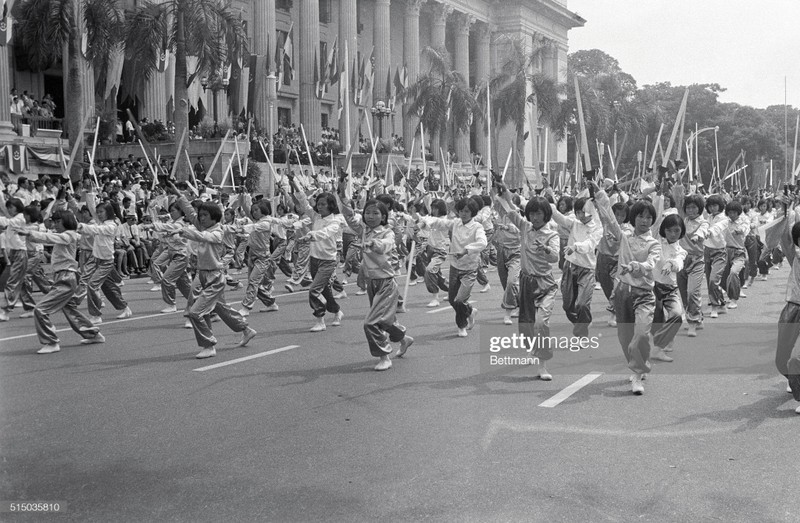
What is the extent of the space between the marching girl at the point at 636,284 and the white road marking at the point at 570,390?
1.52 feet

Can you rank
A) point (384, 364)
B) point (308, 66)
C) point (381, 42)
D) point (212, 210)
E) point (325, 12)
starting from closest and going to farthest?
point (384, 364) < point (212, 210) < point (308, 66) < point (381, 42) < point (325, 12)

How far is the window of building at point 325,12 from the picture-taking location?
47406 millimetres

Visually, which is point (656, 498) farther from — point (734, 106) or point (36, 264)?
point (734, 106)

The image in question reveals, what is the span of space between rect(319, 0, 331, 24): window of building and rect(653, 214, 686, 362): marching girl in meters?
41.7

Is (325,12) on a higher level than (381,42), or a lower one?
higher

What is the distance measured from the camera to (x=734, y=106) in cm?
7775

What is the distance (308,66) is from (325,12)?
1027 cm

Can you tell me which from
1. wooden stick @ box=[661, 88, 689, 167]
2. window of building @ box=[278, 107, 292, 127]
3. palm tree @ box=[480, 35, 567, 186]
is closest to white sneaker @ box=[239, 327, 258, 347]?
wooden stick @ box=[661, 88, 689, 167]

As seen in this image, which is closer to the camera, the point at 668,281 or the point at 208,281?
the point at 668,281

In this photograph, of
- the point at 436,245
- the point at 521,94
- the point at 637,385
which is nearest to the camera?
the point at 637,385

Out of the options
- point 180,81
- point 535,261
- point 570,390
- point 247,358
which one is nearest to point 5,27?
point 180,81

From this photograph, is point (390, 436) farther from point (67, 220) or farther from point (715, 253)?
point (715, 253)

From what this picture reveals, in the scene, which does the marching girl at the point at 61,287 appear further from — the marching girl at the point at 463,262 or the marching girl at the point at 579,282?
the marching girl at the point at 579,282

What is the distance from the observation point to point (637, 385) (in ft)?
23.7
